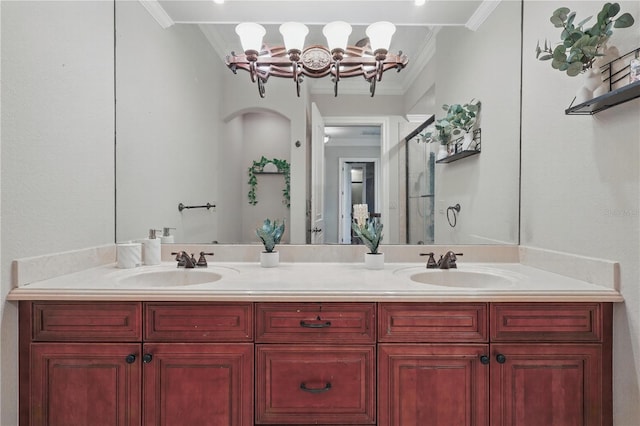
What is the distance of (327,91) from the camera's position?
1.83 meters

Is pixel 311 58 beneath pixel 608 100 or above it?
above

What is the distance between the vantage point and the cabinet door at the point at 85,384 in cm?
119

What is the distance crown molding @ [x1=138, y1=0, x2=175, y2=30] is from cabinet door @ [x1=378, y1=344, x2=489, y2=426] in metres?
2.06

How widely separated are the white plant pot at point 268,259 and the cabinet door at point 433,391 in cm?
75

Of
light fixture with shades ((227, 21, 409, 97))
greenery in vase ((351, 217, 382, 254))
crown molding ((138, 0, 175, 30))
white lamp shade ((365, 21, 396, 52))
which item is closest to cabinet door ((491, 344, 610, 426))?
greenery in vase ((351, 217, 382, 254))

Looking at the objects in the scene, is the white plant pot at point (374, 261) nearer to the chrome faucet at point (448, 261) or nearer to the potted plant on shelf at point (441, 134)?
the chrome faucet at point (448, 261)

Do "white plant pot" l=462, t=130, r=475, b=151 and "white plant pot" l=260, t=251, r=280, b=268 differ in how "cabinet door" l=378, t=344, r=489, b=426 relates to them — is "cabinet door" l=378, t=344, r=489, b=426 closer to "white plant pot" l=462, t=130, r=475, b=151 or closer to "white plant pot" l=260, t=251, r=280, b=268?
"white plant pot" l=260, t=251, r=280, b=268

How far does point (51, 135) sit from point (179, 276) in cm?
80

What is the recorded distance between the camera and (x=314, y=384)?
3.90 feet

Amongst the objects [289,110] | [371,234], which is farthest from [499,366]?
[289,110]

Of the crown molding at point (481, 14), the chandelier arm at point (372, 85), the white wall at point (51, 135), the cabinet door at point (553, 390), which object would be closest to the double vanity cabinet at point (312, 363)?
the cabinet door at point (553, 390)

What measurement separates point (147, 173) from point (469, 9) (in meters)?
1.99

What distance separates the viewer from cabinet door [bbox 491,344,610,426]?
3.85ft

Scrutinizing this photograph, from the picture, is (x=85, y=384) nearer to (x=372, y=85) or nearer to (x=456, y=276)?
(x=456, y=276)
